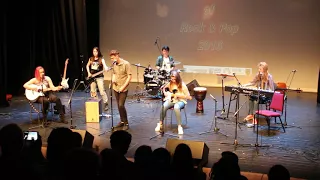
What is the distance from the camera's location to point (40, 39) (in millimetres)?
12234

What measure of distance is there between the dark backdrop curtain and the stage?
1079mm

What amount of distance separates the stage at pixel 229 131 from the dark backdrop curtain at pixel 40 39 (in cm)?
108

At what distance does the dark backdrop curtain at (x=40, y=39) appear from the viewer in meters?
11.3

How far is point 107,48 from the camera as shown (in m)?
14.8

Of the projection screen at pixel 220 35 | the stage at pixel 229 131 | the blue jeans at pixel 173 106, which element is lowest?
the stage at pixel 229 131

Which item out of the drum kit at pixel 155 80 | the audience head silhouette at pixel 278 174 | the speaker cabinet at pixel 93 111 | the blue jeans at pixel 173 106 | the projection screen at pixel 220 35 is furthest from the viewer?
the projection screen at pixel 220 35

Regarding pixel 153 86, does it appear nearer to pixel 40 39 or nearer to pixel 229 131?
pixel 229 131

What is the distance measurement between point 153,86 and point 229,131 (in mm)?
3671

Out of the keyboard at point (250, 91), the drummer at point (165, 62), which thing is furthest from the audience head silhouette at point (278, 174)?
the drummer at point (165, 62)

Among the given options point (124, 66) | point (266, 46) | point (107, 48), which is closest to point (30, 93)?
point (124, 66)

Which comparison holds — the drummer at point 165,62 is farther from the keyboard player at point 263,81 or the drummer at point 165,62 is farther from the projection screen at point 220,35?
the keyboard player at point 263,81

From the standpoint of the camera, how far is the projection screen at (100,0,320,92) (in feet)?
41.8

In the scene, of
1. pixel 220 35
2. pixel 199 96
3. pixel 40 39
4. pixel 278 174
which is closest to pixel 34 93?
pixel 199 96

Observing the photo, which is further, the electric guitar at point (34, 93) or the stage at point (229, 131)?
the electric guitar at point (34, 93)
